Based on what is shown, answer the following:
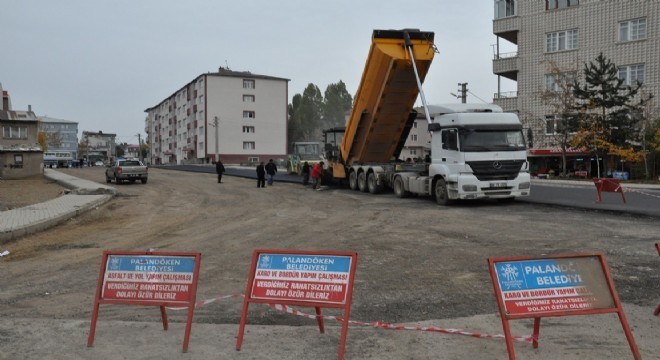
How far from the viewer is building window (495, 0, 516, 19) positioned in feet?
140

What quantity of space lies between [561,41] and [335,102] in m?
87.8

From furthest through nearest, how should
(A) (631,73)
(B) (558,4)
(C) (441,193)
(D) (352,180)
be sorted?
(B) (558,4)
(A) (631,73)
(D) (352,180)
(C) (441,193)

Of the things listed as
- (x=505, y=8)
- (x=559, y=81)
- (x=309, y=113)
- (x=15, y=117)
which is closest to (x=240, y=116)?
(x=309, y=113)

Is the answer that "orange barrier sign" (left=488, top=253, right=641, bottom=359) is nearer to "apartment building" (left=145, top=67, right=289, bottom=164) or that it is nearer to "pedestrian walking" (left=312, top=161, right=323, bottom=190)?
"pedestrian walking" (left=312, top=161, right=323, bottom=190)

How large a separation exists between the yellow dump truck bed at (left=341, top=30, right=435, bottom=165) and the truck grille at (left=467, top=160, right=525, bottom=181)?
4228 mm

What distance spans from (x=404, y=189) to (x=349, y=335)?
16.0m

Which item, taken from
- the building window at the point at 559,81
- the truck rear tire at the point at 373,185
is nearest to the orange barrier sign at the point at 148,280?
the truck rear tire at the point at 373,185

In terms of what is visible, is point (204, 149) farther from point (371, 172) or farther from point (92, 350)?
point (92, 350)

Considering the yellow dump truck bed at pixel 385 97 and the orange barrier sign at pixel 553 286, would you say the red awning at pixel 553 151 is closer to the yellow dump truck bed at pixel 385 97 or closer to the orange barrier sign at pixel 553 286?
the yellow dump truck bed at pixel 385 97

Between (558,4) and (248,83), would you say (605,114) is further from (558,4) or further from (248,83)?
(248,83)

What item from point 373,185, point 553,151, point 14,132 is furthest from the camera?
point 14,132

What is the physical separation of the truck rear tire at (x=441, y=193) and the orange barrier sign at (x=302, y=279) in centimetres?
1350

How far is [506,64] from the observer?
42.5 m

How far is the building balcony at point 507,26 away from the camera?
4203cm
